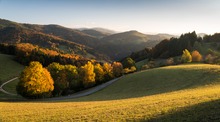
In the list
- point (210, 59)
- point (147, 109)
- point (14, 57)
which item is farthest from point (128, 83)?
point (14, 57)

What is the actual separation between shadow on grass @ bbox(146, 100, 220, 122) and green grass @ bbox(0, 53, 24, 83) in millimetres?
112258

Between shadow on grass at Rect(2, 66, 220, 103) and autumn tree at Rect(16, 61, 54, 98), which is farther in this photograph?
autumn tree at Rect(16, 61, 54, 98)

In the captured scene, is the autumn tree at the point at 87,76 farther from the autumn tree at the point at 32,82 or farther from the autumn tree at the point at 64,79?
the autumn tree at the point at 32,82

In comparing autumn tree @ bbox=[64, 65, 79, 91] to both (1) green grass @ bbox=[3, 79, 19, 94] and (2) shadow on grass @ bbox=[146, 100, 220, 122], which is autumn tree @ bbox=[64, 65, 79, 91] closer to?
(1) green grass @ bbox=[3, 79, 19, 94]

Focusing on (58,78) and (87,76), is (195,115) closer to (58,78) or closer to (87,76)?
(58,78)

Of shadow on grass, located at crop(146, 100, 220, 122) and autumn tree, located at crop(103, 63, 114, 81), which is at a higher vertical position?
shadow on grass, located at crop(146, 100, 220, 122)

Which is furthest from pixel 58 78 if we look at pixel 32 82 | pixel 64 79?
pixel 32 82

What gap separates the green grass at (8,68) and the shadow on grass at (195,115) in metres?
112

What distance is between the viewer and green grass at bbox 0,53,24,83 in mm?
130900

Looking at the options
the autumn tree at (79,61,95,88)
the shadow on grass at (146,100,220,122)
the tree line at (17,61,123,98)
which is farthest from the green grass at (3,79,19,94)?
the shadow on grass at (146,100,220,122)

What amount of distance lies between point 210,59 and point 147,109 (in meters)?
106

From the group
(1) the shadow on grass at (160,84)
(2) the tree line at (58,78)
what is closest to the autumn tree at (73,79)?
(2) the tree line at (58,78)

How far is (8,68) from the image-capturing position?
5787 inches

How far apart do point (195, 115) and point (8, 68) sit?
14135 centimetres
